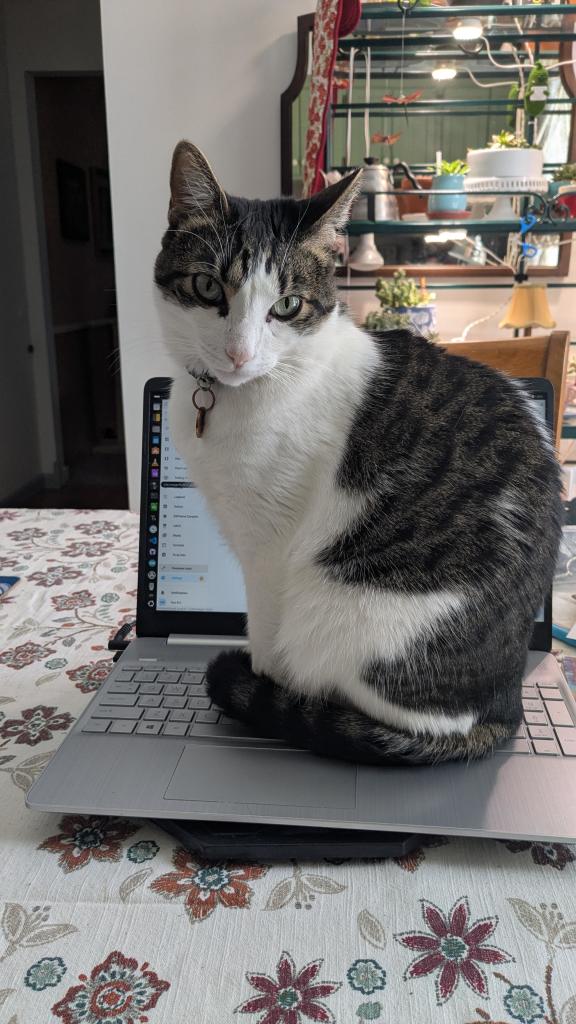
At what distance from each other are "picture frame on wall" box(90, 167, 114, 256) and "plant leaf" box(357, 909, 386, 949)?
13.9 ft

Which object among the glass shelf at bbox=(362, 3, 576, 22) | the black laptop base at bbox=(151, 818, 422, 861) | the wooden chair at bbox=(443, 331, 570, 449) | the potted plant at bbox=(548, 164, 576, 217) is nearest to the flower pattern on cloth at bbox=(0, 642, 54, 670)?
the black laptop base at bbox=(151, 818, 422, 861)

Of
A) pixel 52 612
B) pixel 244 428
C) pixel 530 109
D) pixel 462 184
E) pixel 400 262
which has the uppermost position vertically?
pixel 530 109

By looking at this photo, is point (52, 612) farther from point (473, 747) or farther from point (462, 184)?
point (462, 184)

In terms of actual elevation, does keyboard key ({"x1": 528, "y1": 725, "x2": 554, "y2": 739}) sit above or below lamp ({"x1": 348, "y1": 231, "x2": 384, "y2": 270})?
below

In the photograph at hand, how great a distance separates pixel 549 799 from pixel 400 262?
231 centimetres

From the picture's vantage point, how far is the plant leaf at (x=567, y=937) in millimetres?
538

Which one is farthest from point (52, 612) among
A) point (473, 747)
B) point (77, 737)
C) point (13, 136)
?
point (13, 136)

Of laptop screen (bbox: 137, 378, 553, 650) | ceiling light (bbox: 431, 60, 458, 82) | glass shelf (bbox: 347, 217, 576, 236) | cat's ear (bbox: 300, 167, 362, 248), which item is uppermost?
ceiling light (bbox: 431, 60, 458, 82)

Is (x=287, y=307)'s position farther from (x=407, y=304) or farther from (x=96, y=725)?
(x=407, y=304)

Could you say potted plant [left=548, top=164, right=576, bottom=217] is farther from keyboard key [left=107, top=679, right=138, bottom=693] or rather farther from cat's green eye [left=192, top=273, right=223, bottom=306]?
keyboard key [left=107, top=679, right=138, bottom=693]

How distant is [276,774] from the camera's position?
691 millimetres

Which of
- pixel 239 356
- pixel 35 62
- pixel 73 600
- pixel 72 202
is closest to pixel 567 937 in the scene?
pixel 239 356

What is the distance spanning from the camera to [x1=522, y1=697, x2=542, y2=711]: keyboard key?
798 mm

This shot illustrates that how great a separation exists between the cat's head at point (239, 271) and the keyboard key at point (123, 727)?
37cm
